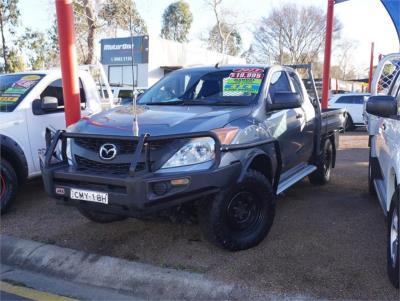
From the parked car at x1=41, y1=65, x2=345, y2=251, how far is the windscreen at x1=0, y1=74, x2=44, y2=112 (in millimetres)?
1872

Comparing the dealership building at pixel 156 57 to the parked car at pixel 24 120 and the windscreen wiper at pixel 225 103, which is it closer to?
the parked car at pixel 24 120

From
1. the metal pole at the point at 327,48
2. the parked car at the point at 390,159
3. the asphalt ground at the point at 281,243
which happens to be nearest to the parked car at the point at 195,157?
the asphalt ground at the point at 281,243

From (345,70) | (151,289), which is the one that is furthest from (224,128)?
Result: (345,70)

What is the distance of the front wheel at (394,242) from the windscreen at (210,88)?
1.89 m

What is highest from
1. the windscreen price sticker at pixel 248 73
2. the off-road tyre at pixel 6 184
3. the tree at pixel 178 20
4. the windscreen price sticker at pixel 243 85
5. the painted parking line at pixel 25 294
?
the tree at pixel 178 20

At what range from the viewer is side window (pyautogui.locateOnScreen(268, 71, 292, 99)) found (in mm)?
5262

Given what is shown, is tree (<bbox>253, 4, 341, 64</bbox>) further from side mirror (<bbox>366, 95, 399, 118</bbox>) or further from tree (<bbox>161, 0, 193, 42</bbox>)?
side mirror (<bbox>366, 95, 399, 118</bbox>)

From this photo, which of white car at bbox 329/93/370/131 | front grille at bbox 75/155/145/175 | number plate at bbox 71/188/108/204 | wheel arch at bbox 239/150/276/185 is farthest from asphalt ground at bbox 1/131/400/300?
white car at bbox 329/93/370/131

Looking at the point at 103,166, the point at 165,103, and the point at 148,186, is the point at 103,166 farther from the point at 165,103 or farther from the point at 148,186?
the point at 165,103

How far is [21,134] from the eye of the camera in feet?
19.5

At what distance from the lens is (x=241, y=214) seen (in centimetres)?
430

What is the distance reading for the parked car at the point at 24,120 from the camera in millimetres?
5648

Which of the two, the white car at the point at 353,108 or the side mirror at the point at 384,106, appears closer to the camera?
the side mirror at the point at 384,106

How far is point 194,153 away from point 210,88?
5.10 feet
